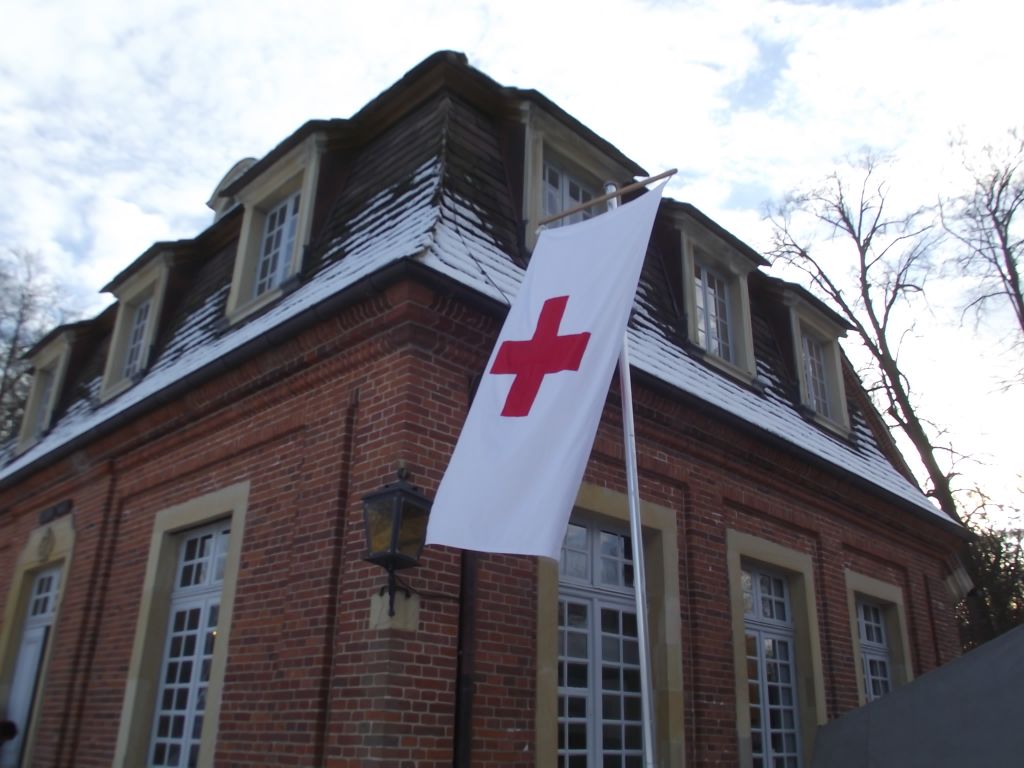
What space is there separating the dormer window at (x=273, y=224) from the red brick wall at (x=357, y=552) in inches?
53.2

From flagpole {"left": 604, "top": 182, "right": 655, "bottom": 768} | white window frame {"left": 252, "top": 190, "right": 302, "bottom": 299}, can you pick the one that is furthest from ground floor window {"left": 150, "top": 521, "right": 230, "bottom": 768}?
flagpole {"left": 604, "top": 182, "right": 655, "bottom": 768}

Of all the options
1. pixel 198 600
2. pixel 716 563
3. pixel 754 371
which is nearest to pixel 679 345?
pixel 754 371

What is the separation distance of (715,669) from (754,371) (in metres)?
3.86

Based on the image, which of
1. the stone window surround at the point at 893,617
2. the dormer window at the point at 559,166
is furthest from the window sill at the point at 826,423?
the dormer window at the point at 559,166

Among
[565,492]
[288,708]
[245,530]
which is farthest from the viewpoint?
[245,530]

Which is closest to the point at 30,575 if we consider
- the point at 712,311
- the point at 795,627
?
the point at 712,311

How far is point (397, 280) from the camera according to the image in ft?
19.7

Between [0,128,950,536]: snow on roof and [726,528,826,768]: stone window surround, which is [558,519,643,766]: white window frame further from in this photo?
[0,128,950,536]: snow on roof

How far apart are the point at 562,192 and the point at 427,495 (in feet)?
13.7

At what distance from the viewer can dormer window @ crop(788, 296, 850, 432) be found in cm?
1166

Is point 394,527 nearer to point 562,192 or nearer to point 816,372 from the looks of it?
point 562,192

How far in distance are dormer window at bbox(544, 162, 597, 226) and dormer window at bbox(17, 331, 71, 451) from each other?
26.7ft

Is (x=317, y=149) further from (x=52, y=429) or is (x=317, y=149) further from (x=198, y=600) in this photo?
(x=52, y=429)

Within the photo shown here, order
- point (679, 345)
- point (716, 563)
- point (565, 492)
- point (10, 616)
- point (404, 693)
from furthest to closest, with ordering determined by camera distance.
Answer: point (10, 616), point (679, 345), point (716, 563), point (404, 693), point (565, 492)
